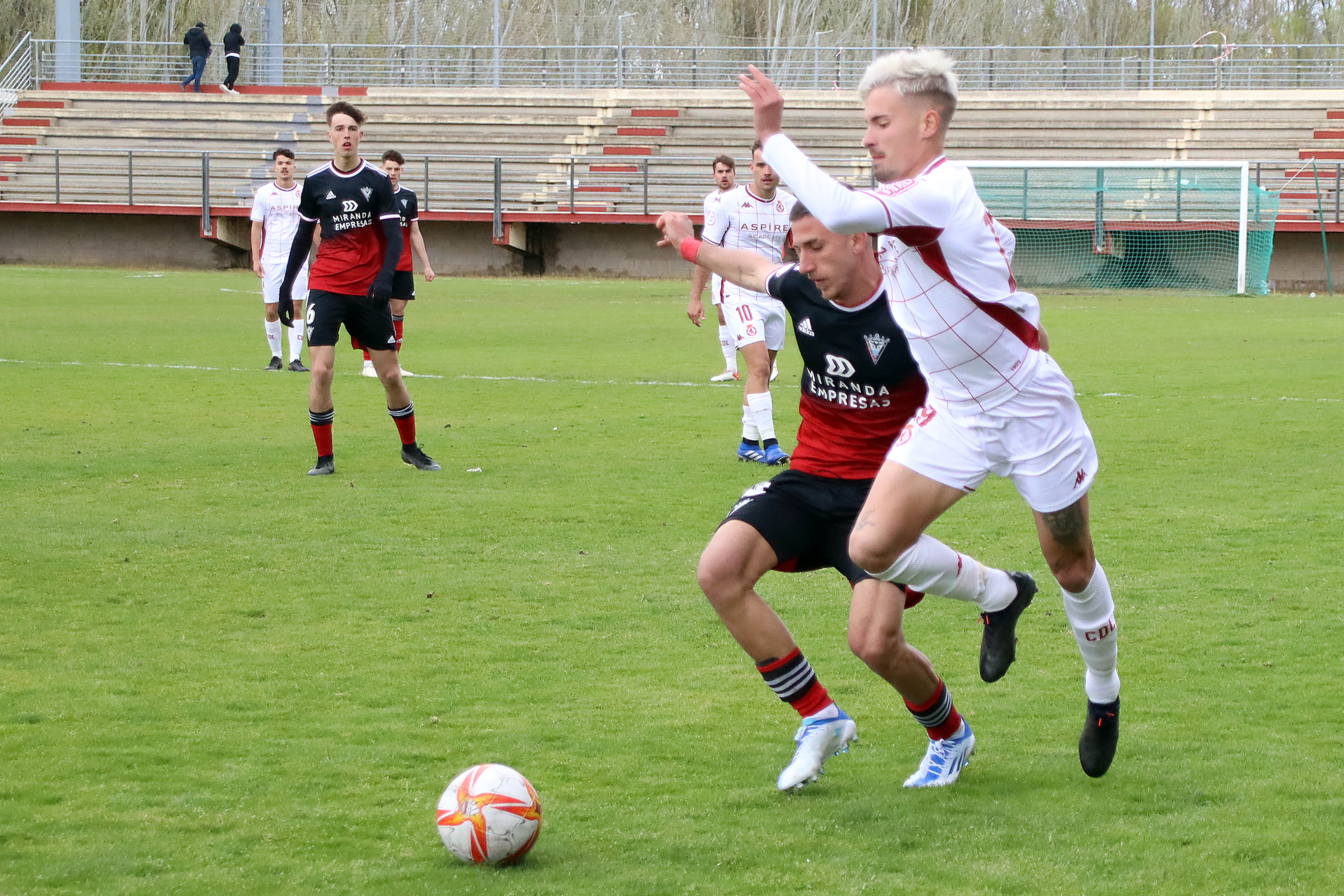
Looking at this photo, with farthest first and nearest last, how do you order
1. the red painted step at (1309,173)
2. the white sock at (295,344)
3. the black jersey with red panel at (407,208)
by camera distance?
1. the red painted step at (1309,173)
2. the white sock at (295,344)
3. the black jersey with red panel at (407,208)

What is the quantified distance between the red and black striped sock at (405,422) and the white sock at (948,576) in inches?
243

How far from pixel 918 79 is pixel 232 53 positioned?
3974cm

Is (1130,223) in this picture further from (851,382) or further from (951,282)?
(951,282)

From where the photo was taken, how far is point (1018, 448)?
413cm

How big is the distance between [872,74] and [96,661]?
3.53 meters

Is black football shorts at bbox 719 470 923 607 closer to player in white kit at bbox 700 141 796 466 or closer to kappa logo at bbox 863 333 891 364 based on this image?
kappa logo at bbox 863 333 891 364

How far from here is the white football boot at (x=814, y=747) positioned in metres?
4.27

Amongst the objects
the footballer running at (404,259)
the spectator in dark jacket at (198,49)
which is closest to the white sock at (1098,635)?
the footballer running at (404,259)

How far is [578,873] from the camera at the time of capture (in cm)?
371

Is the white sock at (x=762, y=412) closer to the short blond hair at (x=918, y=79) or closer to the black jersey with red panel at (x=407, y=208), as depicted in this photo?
the black jersey with red panel at (x=407, y=208)

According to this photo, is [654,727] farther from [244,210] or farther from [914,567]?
[244,210]

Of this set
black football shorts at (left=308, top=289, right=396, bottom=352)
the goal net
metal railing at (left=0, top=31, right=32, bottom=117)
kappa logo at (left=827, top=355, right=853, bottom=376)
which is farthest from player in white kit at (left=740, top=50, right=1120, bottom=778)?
metal railing at (left=0, top=31, right=32, bottom=117)

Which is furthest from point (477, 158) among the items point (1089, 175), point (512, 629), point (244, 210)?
point (512, 629)

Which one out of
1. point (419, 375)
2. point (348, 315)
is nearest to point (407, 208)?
point (419, 375)
